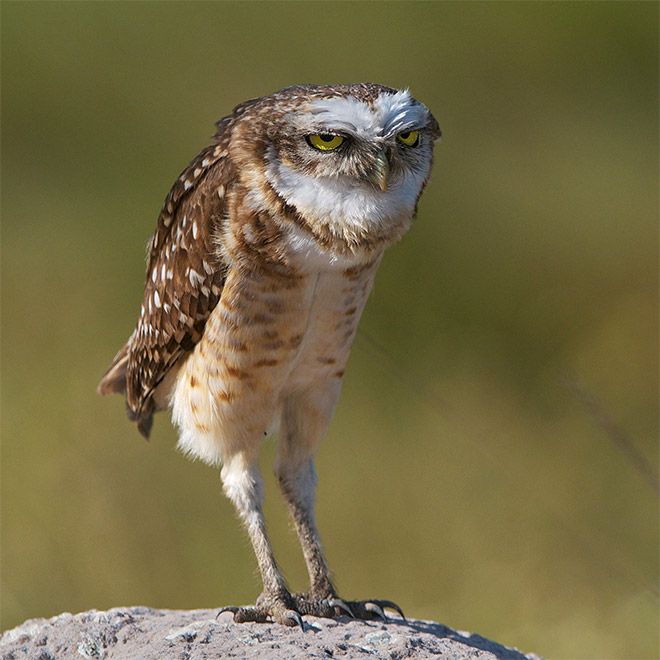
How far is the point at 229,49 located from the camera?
10047 mm

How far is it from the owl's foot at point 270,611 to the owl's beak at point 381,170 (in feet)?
3.75

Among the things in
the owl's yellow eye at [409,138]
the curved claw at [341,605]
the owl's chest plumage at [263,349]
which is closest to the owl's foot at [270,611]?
the curved claw at [341,605]

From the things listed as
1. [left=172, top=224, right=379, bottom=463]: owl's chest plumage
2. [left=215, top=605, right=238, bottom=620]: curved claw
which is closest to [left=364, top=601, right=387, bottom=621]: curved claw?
[left=215, top=605, right=238, bottom=620]: curved claw

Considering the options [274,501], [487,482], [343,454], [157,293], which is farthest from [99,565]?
[157,293]

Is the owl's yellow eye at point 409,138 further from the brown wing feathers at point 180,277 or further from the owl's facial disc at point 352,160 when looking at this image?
the brown wing feathers at point 180,277

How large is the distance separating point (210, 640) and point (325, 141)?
4.21 ft

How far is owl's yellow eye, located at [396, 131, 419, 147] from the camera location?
374cm

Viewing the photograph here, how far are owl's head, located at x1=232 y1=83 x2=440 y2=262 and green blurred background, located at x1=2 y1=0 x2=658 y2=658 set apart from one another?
1.36ft

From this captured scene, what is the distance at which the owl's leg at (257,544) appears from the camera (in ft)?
12.6

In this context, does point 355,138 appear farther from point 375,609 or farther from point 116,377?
point 116,377

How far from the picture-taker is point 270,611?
152 inches

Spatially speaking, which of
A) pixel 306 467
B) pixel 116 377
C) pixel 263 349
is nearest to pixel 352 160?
pixel 263 349

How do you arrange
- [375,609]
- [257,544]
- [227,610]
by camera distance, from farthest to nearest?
[257,544]
[375,609]
[227,610]

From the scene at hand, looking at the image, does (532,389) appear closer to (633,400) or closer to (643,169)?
(633,400)
